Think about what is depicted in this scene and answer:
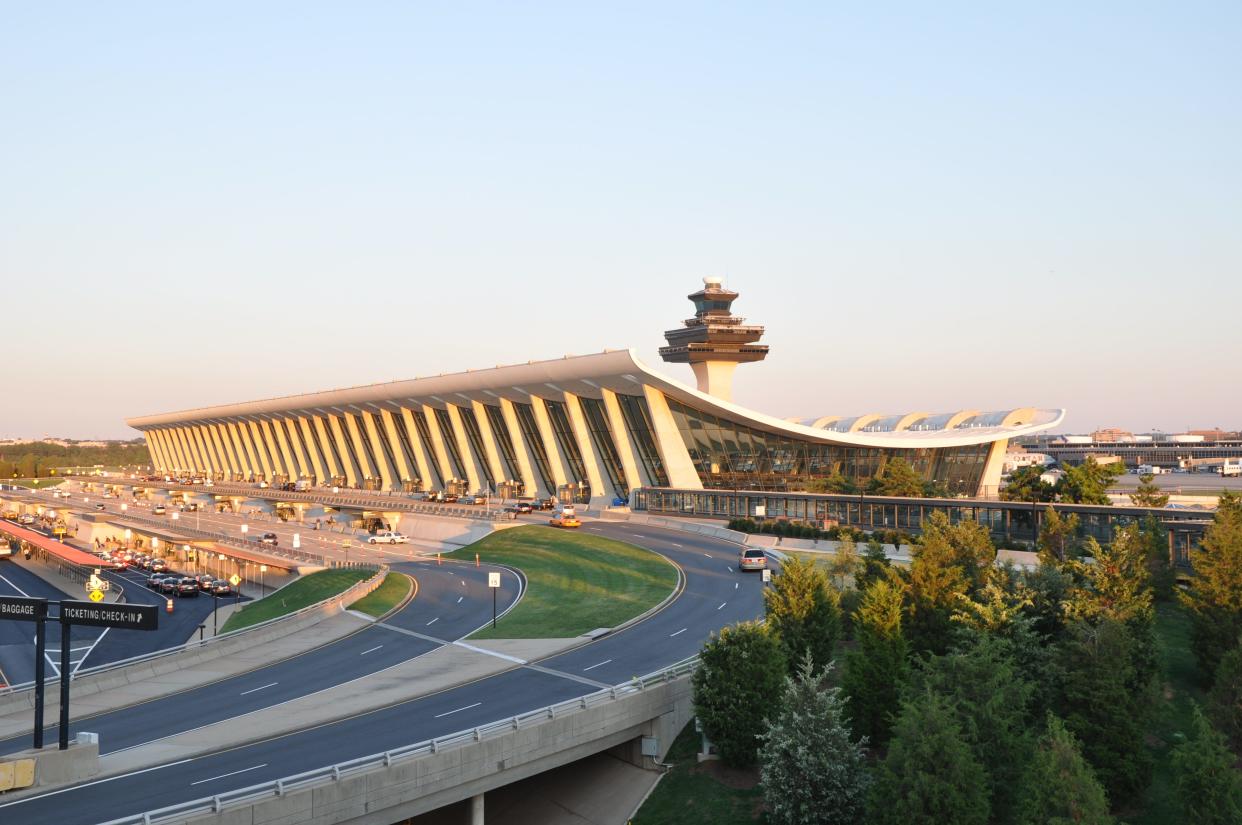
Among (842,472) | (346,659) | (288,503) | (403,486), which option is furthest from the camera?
(403,486)

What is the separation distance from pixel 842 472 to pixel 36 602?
2663 inches

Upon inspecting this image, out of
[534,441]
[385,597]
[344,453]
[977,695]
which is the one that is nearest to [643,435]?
[534,441]

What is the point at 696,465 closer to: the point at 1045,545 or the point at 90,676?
the point at 1045,545

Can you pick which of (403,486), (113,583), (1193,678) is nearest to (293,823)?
(1193,678)

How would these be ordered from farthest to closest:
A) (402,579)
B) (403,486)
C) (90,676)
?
(403,486), (402,579), (90,676)

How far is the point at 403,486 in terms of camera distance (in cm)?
12581

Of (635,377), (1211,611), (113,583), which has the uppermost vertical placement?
(635,377)

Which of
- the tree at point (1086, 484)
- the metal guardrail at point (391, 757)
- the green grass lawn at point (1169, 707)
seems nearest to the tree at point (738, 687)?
the metal guardrail at point (391, 757)

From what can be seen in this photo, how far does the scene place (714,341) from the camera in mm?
109688

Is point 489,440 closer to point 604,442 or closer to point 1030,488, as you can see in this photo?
point 604,442

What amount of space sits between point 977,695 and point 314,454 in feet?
450

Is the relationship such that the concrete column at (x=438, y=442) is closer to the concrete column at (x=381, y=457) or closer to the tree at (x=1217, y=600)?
the concrete column at (x=381, y=457)

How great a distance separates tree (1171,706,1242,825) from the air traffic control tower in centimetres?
9175

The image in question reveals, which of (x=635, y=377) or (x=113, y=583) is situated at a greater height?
(x=635, y=377)
